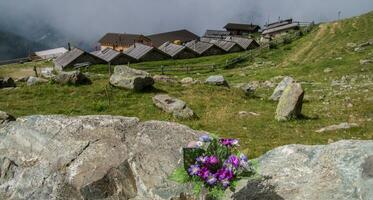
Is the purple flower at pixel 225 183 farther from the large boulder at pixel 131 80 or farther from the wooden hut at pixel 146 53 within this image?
the wooden hut at pixel 146 53

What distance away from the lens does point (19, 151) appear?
10.0 metres

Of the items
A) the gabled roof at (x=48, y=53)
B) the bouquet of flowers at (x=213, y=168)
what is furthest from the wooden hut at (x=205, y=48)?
the bouquet of flowers at (x=213, y=168)

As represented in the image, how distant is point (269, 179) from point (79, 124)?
4.33 m

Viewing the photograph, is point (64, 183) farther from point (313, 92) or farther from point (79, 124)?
point (313, 92)

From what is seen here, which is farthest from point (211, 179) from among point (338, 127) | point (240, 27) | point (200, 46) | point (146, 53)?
point (240, 27)

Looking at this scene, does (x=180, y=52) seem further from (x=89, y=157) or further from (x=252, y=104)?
(x=89, y=157)

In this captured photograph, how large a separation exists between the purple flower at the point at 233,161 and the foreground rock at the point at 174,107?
19.9m

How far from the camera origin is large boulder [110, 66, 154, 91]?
111 feet

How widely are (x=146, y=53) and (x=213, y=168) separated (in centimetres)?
7686

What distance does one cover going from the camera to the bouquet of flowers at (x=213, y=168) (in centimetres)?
698

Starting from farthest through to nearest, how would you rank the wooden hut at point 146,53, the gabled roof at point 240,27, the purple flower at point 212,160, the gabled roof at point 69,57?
the gabled roof at point 240,27, the wooden hut at point 146,53, the gabled roof at point 69,57, the purple flower at point 212,160

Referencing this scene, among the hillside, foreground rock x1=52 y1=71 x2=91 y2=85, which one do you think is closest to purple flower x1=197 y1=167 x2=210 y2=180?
the hillside

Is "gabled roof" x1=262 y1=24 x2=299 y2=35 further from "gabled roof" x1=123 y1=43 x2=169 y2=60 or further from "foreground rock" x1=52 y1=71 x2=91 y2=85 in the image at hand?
"foreground rock" x1=52 y1=71 x2=91 y2=85

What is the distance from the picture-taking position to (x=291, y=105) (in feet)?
88.1
